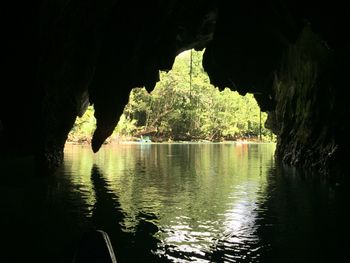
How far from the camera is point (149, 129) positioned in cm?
6338

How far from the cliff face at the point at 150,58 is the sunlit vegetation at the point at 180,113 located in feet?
121

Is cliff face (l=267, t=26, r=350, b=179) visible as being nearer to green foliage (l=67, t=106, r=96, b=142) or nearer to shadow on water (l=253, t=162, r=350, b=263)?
shadow on water (l=253, t=162, r=350, b=263)

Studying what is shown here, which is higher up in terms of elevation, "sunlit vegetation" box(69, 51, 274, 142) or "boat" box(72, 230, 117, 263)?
"sunlit vegetation" box(69, 51, 274, 142)

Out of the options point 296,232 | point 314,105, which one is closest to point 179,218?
point 296,232

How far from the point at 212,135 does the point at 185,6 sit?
162 ft

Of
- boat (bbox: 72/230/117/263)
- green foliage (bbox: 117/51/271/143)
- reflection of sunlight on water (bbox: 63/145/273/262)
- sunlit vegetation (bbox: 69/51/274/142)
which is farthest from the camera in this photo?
green foliage (bbox: 117/51/271/143)

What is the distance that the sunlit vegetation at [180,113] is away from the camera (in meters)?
62.3

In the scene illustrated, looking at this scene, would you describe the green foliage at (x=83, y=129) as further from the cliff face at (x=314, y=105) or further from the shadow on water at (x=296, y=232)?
the shadow on water at (x=296, y=232)

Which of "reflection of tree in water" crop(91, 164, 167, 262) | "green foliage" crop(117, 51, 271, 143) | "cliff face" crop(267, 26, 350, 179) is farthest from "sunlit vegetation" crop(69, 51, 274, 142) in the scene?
"reflection of tree in water" crop(91, 164, 167, 262)

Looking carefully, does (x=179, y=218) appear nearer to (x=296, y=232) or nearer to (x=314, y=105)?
(x=296, y=232)

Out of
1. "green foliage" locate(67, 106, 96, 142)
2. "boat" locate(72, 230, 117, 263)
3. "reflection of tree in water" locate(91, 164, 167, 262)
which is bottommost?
"reflection of tree in water" locate(91, 164, 167, 262)

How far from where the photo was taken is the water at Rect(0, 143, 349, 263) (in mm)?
6922

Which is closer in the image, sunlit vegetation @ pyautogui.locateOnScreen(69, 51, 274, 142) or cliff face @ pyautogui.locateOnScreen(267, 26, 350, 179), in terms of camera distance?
cliff face @ pyautogui.locateOnScreen(267, 26, 350, 179)

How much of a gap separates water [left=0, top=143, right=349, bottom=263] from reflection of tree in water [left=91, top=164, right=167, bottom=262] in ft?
0.05
